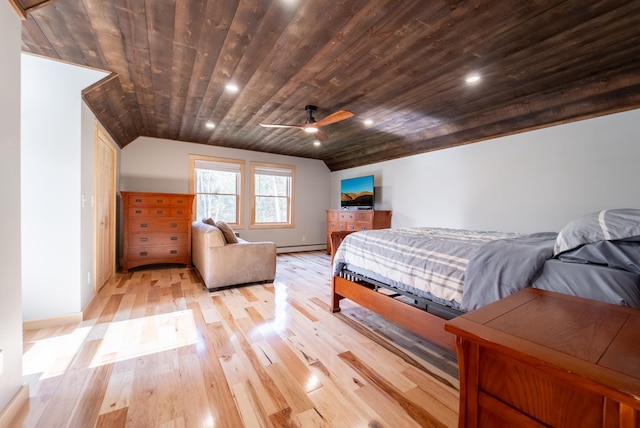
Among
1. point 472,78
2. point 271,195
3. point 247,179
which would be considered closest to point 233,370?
point 472,78

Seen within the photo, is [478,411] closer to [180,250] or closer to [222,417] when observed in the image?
[222,417]

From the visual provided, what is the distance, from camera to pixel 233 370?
67.4 inches

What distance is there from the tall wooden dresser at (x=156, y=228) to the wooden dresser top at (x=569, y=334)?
4631mm

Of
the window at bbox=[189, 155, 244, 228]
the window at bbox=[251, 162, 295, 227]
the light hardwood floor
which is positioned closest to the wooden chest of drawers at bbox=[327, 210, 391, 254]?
the window at bbox=[251, 162, 295, 227]

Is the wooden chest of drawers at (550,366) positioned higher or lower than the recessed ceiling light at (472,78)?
lower

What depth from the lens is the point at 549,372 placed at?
62 cm

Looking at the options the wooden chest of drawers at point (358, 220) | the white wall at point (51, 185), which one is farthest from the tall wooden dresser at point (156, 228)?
the wooden chest of drawers at point (358, 220)

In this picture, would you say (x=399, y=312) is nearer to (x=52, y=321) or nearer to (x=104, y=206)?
(x=52, y=321)

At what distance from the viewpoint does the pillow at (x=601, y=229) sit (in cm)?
114

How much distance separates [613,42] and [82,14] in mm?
3825

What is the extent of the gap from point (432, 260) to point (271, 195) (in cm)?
489

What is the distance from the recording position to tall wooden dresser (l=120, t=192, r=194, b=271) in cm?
415

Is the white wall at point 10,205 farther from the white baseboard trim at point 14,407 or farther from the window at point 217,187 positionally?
the window at point 217,187

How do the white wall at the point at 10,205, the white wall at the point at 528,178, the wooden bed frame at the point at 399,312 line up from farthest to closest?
1. the white wall at the point at 528,178
2. the wooden bed frame at the point at 399,312
3. the white wall at the point at 10,205
